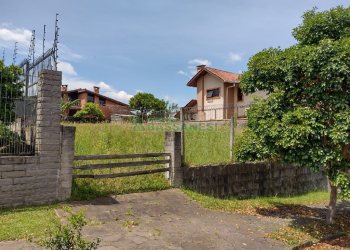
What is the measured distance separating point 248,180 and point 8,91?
8.29 m

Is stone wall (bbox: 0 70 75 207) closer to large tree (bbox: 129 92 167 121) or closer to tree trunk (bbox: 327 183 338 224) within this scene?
tree trunk (bbox: 327 183 338 224)

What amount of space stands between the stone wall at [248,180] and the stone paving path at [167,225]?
4.14 feet

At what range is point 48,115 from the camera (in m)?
8.66

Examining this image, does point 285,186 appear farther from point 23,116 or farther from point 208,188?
point 23,116

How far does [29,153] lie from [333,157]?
7.05m

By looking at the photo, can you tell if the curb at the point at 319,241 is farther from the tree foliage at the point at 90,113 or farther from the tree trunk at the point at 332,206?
the tree foliage at the point at 90,113

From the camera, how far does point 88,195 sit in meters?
9.24

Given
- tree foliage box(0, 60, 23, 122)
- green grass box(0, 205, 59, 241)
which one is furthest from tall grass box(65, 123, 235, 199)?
tree foliage box(0, 60, 23, 122)

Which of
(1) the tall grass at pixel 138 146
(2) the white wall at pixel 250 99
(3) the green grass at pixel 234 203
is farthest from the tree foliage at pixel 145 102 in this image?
(3) the green grass at pixel 234 203

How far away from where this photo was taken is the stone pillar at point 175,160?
35.9 feet

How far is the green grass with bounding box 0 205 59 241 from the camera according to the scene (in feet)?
21.6

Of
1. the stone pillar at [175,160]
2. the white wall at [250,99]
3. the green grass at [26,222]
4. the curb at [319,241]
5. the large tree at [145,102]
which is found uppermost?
the large tree at [145,102]

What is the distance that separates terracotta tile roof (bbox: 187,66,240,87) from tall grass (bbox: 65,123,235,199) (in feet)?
54.0

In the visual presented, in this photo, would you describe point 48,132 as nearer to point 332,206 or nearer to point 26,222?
point 26,222
